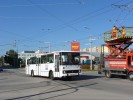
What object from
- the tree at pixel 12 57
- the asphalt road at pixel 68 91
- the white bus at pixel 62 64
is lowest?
the asphalt road at pixel 68 91

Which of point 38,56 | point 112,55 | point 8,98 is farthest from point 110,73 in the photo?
point 8,98

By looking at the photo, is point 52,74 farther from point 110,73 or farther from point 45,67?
point 110,73

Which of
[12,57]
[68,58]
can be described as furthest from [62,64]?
[12,57]

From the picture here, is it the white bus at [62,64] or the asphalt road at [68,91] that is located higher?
the white bus at [62,64]

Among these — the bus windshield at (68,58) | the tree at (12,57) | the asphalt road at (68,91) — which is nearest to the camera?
the asphalt road at (68,91)

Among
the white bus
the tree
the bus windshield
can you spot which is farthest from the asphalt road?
the tree

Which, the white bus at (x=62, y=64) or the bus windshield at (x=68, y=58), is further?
the bus windshield at (x=68, y=58)

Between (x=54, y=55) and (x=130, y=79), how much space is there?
7.31 m

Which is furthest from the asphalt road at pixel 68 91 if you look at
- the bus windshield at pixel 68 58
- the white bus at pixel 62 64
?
the bus windshield at pixel 68 58

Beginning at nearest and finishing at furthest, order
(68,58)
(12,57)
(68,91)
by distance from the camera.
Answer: (68,91) → (68,58) → (12,57)

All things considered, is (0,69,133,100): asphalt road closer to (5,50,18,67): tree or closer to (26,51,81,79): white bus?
(26,51,81,79): white bus

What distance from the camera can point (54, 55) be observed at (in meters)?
31.1

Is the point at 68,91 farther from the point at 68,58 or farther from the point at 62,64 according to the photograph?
the point at 68,58

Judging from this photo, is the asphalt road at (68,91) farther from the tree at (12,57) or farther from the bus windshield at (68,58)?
the tree at (12,57)
